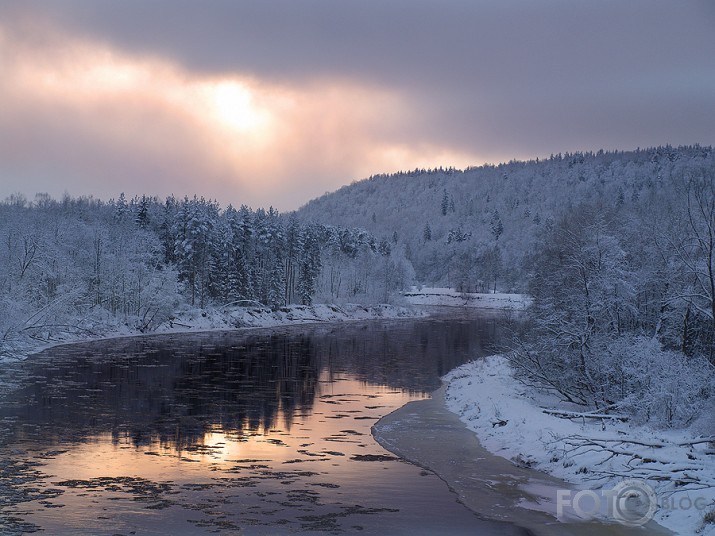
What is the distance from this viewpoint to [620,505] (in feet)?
48.4

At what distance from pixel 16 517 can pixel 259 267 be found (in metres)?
85.3

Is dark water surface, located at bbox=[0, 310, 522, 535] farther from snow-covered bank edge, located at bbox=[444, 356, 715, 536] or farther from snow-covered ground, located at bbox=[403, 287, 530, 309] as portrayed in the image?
snow-covered ground, located at bbox=[403, 287, 530, 309]

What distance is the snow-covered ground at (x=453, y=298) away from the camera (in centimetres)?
14762

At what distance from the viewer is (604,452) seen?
57.7 feet

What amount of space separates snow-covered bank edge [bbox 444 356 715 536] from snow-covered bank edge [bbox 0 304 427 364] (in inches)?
1202

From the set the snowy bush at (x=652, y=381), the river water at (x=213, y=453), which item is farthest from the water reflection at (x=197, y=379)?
the snowy bush at (x=652, y=381)

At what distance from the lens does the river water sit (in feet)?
46.1

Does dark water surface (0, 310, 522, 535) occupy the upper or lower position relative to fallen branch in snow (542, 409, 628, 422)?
lower

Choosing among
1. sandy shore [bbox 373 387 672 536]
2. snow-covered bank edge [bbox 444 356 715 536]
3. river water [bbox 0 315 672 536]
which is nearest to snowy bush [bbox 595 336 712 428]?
snow-covered bank edge [bbox 444 356 715 536]

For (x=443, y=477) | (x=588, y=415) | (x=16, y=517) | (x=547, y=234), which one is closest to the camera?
(x=16, y=517)

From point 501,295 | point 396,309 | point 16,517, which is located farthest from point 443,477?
point 501,295

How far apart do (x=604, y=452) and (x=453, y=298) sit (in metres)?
147

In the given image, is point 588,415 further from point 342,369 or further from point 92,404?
point 342,369

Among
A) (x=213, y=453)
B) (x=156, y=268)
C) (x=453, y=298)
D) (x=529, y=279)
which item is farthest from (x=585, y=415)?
(x=453, y=298)
